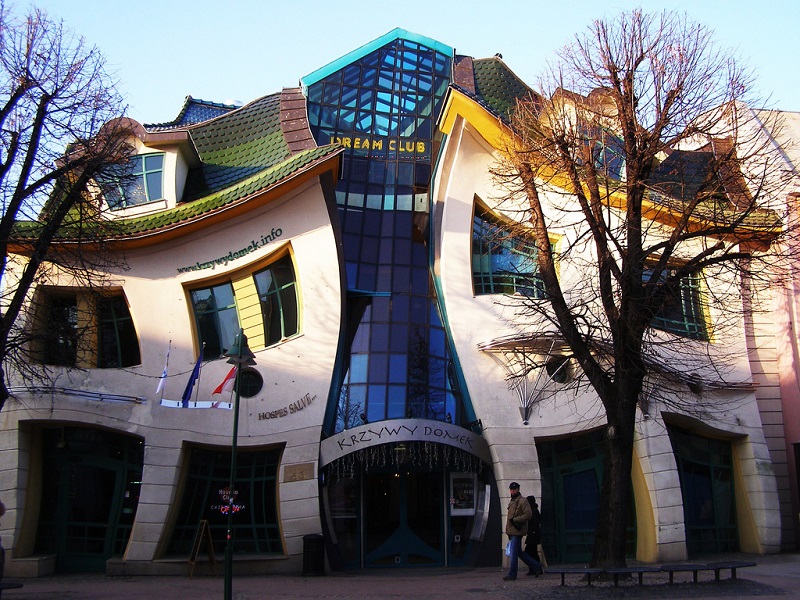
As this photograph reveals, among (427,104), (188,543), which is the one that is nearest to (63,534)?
(188,543)

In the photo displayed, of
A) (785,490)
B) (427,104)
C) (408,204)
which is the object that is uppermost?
(427,104)

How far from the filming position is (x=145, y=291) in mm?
17094

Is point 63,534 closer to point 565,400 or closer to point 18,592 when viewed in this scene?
point 18,592

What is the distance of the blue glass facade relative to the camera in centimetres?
1691

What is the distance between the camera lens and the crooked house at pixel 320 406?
15547 mm

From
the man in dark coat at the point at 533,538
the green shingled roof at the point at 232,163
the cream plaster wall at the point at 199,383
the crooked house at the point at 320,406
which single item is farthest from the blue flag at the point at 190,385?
the man in dark coat at the point at 533,538

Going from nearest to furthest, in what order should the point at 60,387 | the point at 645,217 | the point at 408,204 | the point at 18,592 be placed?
the point at 18,592 < the point at 60,387 < the point at 645,217 < the point at 408,204

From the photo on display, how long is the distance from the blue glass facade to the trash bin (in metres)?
2.45

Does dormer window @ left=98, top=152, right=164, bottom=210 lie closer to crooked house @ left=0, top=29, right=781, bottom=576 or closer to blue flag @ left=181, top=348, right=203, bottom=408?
crooked house @ left=0, top=29, right=781, bottom=576

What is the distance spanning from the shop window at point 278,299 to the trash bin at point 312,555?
459 centimetres

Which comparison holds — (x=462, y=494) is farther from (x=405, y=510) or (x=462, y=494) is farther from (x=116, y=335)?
(x=116, y=335)

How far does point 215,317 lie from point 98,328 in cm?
258

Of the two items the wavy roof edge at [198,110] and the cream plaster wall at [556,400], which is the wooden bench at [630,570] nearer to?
the cream plaster wall at [556,400]

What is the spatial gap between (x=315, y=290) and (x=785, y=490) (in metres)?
11.9
